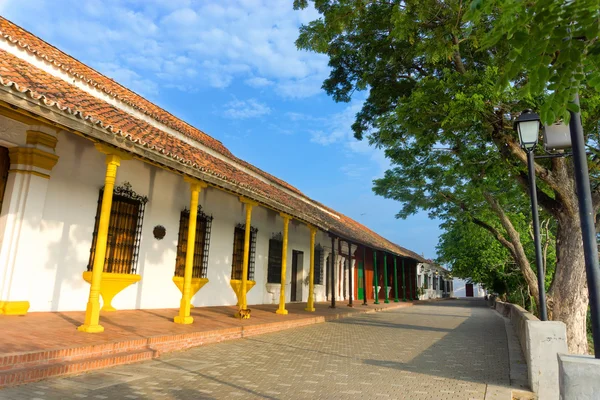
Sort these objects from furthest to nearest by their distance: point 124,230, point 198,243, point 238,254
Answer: point 238,254 → point 198,243 → point 124,230

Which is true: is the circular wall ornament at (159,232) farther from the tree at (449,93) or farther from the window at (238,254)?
the tree at (449,93)

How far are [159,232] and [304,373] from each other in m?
5.36

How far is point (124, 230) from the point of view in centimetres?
814

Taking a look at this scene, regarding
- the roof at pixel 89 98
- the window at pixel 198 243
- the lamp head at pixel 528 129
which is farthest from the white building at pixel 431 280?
the lamp head at pixel 528 129

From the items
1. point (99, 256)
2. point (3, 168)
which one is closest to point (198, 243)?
point (99, 256)

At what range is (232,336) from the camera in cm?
724

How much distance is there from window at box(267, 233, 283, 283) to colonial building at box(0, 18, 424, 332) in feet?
6.17

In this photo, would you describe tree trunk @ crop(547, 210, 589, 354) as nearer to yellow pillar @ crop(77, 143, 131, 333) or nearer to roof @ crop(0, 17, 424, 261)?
roof @ crop(0, 17, 424, 261)

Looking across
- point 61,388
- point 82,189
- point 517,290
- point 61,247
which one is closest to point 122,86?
point 82,189

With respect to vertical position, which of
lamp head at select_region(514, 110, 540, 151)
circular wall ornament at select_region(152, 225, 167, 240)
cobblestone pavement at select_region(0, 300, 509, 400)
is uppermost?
lamp head at select_region(514, 110, 540, 151)

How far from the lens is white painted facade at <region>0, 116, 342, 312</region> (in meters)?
6.33

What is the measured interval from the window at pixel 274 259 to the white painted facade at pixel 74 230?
2.77 meters

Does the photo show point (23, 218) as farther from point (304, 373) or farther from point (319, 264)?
point (319, 264)

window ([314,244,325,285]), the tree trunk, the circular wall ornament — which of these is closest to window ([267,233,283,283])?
window ([314,244,325,285])
